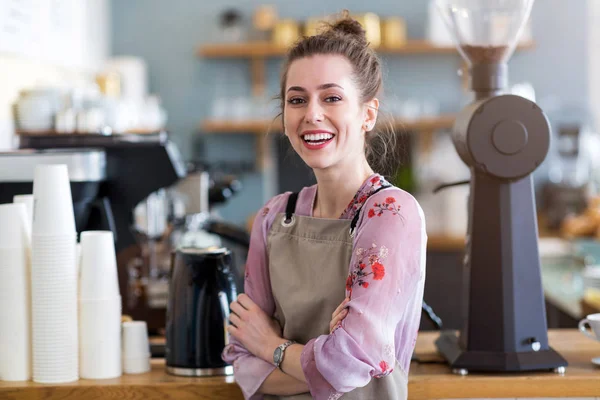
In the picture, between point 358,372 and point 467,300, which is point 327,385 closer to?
point 358,372

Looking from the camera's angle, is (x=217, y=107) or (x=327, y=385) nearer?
(x=327, y=385)

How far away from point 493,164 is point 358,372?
0.51m

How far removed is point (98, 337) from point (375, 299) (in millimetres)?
589

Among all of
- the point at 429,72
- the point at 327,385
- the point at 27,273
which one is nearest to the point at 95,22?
the point at 429,72

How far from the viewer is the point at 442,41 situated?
5961 mm

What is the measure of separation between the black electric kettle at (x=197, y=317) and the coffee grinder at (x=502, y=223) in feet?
1.52

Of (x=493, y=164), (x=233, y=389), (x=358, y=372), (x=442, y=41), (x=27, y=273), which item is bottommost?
(x=233, y=389)

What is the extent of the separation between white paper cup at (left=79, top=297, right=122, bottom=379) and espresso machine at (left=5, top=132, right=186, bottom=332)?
1.60ft

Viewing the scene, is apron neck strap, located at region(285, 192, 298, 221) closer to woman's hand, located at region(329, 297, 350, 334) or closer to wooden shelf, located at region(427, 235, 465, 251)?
woman's hand, located at region(329, 297, 350, 334)

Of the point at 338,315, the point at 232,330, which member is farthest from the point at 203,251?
the point at 338,315

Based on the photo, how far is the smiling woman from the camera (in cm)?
144

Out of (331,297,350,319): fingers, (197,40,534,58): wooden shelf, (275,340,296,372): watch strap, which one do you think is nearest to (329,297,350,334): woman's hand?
(331,297,350,319): fingers

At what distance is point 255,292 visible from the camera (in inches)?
64.6

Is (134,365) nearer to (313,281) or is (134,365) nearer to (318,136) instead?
(313,281)
